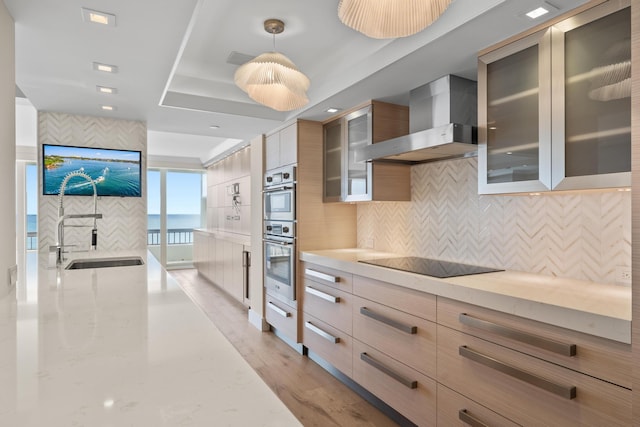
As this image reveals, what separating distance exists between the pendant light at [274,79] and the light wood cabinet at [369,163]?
0.79 metres

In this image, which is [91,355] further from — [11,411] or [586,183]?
[586,183]

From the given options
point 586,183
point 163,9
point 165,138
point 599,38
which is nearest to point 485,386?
point 586,183

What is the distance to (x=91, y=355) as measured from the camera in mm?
861

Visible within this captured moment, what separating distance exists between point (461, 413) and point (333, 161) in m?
2.24

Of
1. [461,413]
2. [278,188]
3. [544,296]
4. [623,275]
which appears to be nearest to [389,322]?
[461,413]

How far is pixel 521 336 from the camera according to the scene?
147 cm

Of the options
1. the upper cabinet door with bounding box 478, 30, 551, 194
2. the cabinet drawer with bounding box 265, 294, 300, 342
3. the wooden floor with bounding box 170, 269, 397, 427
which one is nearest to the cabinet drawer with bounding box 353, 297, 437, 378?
the wooden floor with bounding box 170, 269, 397, 427

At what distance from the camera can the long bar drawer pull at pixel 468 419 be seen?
163cm

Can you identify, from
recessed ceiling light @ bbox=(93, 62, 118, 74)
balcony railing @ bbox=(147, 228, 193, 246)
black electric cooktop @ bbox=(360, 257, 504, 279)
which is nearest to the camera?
black electric cooktop @ bbox=(360, 257, 504, 279)

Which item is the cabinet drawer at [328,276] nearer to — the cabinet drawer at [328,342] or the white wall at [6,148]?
the cabinet drawer at [328,342]

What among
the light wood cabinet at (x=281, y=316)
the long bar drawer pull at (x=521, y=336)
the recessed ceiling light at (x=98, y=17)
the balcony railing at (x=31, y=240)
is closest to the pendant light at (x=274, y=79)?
the recessed ceiling light at (x=98, y=17)

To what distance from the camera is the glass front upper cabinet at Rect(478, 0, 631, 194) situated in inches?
56.1

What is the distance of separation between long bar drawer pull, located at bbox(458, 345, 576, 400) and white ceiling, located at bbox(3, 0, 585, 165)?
1.49 m

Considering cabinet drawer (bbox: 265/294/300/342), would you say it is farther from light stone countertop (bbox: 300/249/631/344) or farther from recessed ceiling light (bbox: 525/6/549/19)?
recessed ceiling light (bbox: 525/6/549/19)
